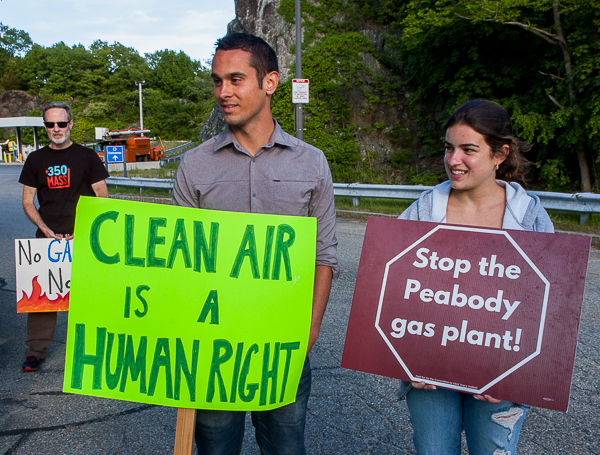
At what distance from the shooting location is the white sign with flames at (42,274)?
12.8 ft

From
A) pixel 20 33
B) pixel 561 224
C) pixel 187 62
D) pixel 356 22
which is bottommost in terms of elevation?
pixel 561 224

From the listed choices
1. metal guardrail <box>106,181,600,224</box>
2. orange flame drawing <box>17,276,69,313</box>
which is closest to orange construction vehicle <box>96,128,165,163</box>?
metal guardrail <box>106,181,600,224</box>

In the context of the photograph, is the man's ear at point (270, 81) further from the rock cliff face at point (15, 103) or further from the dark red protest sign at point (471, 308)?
the rock cliff face at point (15, 103)

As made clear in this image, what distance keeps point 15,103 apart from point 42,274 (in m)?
90.6

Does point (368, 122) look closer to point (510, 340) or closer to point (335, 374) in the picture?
point (335, 374)

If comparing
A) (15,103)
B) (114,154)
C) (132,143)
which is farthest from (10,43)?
(114,154)

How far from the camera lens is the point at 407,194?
1188cm

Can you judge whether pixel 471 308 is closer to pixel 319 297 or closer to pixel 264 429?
pixel 319 297

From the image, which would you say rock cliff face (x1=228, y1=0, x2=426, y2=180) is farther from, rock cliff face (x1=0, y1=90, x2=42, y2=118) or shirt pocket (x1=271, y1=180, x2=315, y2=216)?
rock cliff face (x1=0, y1=90, x2=42, y2=118)

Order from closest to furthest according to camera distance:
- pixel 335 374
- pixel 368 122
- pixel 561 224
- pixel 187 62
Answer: pixel 335 374 < pixel 561 224 < pixel 368 122 < pixel 187 62

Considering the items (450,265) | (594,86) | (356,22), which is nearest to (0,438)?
(450,265)

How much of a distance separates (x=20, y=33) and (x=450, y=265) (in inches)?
4865

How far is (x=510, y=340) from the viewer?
5.61ft

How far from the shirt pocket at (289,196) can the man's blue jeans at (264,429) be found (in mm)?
677
